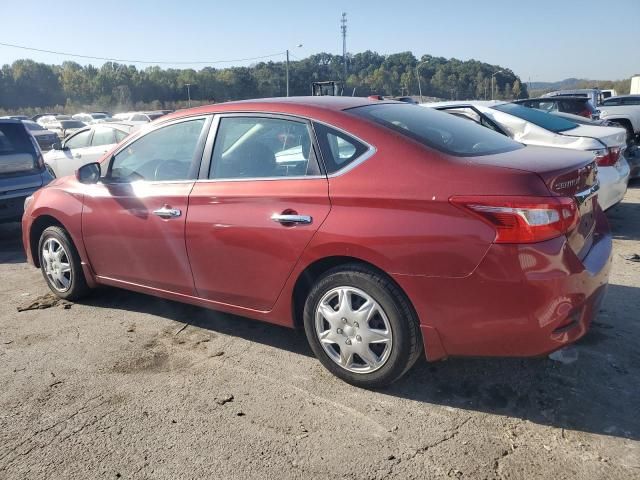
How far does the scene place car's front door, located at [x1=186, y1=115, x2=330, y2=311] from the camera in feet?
10.6

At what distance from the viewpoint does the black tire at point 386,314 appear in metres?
2.95

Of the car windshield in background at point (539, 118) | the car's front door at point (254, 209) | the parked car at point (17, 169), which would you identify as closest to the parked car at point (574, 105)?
the car windshield in background at point (539, 118)

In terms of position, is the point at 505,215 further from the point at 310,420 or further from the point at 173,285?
the point at 173,285

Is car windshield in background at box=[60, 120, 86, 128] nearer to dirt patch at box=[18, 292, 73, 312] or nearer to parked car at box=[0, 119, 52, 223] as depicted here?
parked car at box=[0, 119, 52, 223]

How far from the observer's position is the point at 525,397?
3.06m

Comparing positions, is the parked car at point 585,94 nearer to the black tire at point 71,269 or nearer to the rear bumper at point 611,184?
the rear bumper at point 611,184

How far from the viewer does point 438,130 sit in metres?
3.41

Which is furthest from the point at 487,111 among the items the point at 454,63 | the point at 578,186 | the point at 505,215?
the point at 454,63

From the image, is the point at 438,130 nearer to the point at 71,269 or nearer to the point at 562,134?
the point at 71,269

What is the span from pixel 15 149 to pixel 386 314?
694 centimetres

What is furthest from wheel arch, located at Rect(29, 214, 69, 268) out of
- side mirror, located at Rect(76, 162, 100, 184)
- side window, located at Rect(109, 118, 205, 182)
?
→ side window, located at Rect(109, 118, 205, 182)

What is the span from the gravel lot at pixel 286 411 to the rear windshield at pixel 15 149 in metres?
4.34

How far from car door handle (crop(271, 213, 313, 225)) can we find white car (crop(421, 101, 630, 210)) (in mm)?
3790

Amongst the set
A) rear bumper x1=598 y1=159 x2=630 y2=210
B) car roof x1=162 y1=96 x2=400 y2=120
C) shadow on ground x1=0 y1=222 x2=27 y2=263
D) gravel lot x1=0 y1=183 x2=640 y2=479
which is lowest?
shadow on ground x1=0 y1=222 x2=27 y2=263
